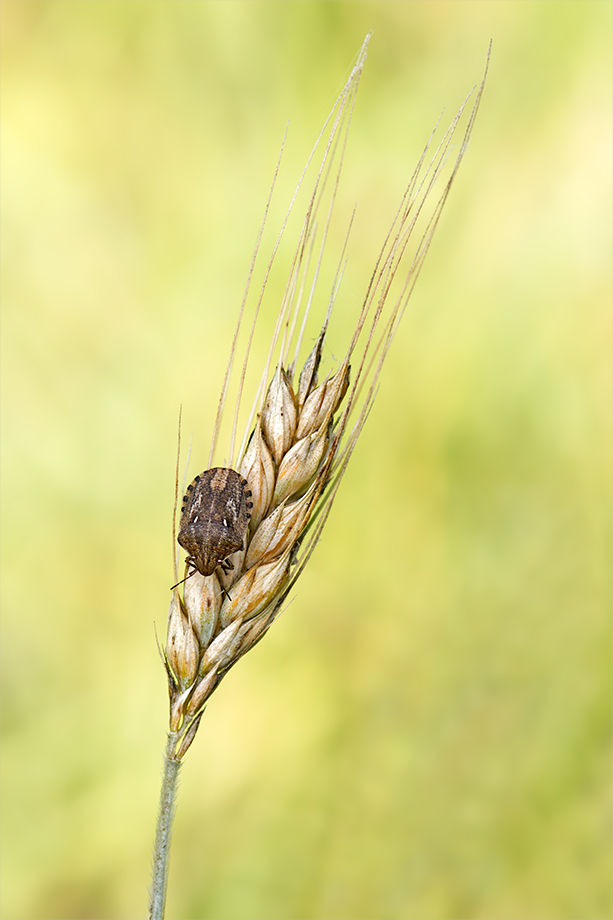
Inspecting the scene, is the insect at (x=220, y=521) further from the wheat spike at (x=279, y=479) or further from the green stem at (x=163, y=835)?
the green stem at (x=163, y=835)

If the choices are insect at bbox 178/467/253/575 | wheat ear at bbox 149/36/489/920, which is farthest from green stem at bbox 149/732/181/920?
insect at bbox 178/467/253/575

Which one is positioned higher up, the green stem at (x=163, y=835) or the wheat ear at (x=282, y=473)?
the wheat ear at (x=282, y=473)

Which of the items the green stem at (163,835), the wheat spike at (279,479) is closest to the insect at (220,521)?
the wheat spike at (279,479)

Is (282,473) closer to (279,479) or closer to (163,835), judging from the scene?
(279,479)

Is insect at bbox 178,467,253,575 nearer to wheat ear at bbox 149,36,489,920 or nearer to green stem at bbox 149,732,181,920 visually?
wheat ear at bbox 149,36,489,920

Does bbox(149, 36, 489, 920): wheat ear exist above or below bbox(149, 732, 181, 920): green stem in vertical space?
above

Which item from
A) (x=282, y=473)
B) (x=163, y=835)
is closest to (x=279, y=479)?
(x=282, y=473)
